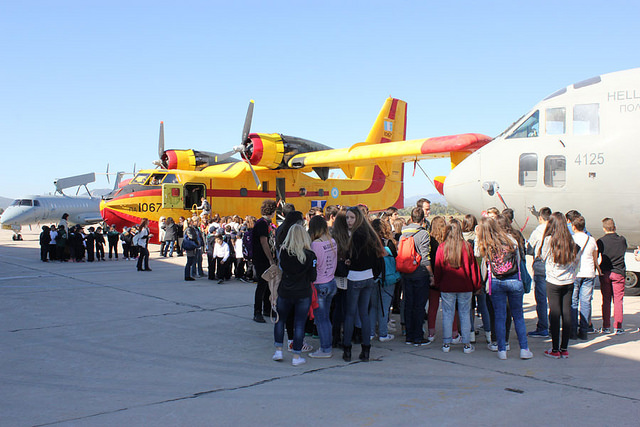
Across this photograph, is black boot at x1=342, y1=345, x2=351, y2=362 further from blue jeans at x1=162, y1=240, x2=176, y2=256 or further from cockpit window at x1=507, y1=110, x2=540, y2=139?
blue jeans at x1=162, y1=240, x2=176, y2=256

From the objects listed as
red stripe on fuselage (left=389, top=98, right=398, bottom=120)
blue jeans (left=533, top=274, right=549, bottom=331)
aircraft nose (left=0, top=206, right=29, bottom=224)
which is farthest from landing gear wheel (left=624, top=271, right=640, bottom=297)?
aircraft nose (left=0, top=206, right=29, bottom=224)

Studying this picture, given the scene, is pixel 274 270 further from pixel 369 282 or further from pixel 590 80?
pixel 590 80

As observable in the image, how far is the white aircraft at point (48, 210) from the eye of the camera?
2872cm

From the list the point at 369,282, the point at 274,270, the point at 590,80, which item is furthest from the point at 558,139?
the point at 274,270

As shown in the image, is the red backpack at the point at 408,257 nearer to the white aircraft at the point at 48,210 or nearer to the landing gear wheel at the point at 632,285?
the landing gear wheel at the point at 632,285

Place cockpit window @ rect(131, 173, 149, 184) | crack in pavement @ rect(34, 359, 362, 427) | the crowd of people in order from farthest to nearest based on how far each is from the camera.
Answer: cockpit window @ rect(131, 173, 149, 184) < the crowd of people < crack in pavement @ rect(34, 359, 362, 427)

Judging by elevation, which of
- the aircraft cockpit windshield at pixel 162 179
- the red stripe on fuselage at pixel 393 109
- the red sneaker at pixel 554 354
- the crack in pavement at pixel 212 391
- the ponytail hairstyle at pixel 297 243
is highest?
the red stripe on fuselage at pixel 393 109

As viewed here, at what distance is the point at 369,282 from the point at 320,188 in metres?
16.2

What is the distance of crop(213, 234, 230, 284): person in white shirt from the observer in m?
11.6

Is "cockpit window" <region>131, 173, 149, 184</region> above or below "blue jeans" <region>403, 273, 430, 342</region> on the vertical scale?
above

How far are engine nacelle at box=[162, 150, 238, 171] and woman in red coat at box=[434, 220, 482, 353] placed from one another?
1846 centimetres

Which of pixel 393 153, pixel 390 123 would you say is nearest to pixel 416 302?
pixel 393 153

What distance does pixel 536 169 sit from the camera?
9102 millimetres

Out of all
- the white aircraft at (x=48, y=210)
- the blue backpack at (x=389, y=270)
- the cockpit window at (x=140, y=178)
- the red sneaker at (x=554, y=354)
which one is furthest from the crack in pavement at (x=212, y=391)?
the white aircraft at (x=48, y=210)
